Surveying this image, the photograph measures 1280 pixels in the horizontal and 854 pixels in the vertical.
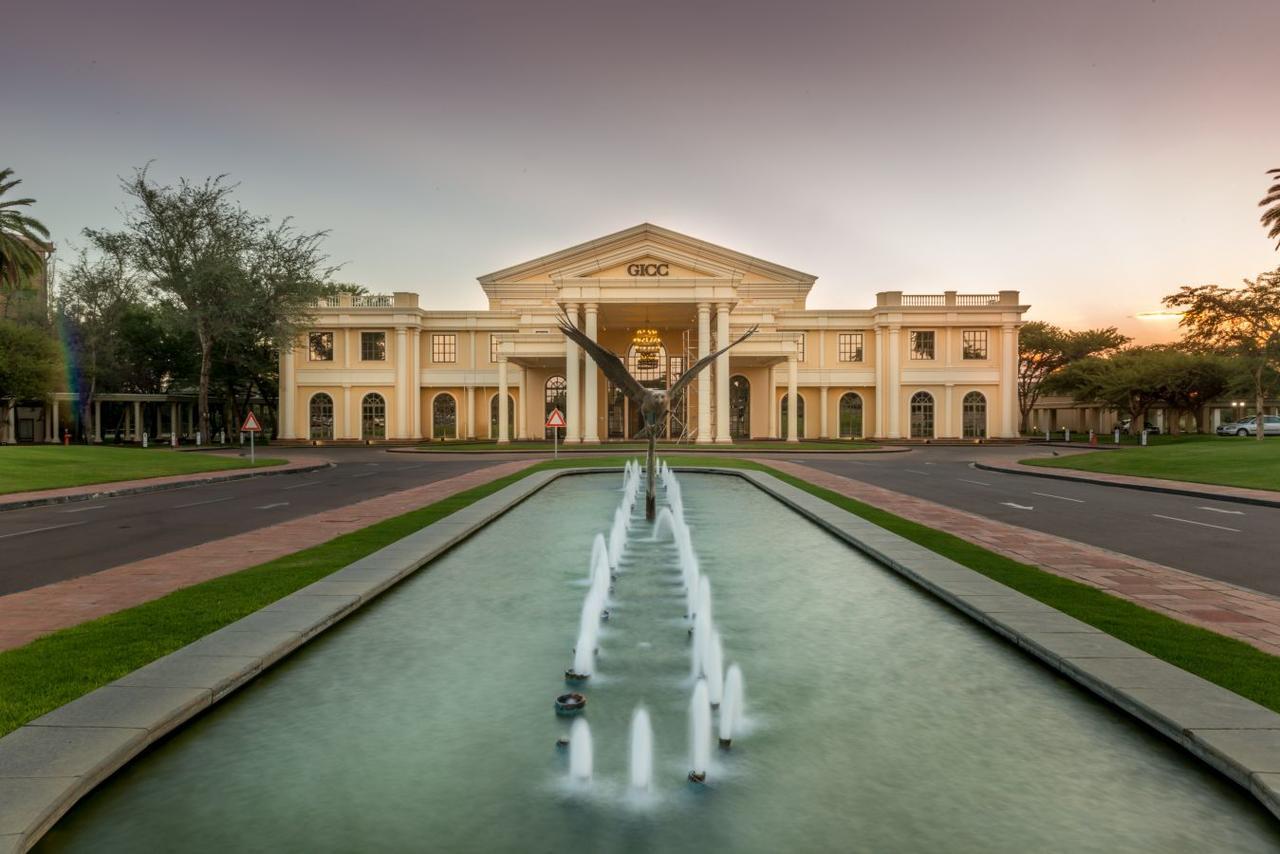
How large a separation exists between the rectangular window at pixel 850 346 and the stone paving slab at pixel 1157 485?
95.1 ft

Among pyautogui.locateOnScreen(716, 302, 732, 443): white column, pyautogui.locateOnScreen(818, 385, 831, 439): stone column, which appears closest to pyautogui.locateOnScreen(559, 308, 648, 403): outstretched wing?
pyautogui.locateOnScreen(716, 302, 732, 443): white column

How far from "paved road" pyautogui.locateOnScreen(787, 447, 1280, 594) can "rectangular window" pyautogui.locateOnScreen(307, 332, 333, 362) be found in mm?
43470

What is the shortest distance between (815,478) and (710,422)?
22.7 metres

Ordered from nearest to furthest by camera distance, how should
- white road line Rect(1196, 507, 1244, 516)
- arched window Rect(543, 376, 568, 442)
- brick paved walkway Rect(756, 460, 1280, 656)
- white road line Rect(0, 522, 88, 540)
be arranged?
1. brick paved walkway Rect(756, 460, 1280, 656)
2. white road line Rect(0, 522, 88, 540)
3. white road line Rect(1196, 507, 1244, 516)
4. arched window Rect(543, 376, 568, 442)

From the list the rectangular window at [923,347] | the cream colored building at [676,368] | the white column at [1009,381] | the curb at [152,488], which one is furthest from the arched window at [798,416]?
the curb at [152,488]

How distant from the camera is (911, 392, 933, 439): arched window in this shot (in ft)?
185

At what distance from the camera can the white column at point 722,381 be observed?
45094 millimetres

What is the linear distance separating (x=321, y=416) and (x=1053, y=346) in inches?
2532

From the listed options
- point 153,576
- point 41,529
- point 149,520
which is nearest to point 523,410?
point 149,520

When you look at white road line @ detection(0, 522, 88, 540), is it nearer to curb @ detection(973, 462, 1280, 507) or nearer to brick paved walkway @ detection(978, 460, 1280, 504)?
curb @ detection(973, 462, 1280, 507)

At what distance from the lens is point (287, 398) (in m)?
55.1

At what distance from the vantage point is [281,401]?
55344 millimetres

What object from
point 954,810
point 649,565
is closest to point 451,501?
point 649,565

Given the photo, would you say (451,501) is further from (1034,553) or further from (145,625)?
(1034,553)
